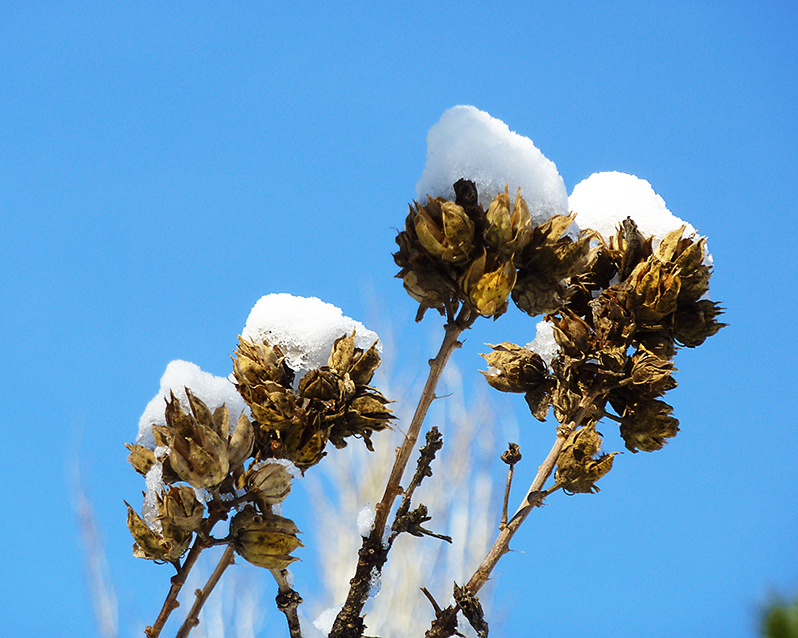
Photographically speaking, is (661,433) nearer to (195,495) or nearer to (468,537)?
(195,495)

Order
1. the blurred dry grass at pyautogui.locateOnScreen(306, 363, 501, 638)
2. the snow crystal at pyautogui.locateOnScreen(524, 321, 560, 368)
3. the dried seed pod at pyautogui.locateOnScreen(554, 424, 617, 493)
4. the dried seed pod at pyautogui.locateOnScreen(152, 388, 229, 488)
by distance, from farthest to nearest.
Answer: the blurred dry grass at pyautogui.locateOnScreen(306, 363, 501, 638), the snow crystal at pyautogui.locateOnScreen(524, 321, 560, 368), the dried seed pod at pyautogui.locateOnScreen(554, 424, 617, 493), the dried seed pod at pyautogui.locateOnScreen(152, 388, 229, 488)

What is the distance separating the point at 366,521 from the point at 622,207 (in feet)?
1.44

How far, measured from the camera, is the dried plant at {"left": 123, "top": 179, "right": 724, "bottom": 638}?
1.80ft

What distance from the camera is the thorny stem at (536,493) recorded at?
2.14ft

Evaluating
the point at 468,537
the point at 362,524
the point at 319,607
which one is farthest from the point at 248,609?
the point at 362,524

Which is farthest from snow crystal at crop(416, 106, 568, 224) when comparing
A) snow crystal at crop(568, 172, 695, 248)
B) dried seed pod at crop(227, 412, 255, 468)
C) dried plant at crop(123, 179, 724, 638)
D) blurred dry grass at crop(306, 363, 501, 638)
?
blurred dry grass at crop(306, 363, 501, 638)

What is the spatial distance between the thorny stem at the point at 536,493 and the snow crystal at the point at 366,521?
0.35ft

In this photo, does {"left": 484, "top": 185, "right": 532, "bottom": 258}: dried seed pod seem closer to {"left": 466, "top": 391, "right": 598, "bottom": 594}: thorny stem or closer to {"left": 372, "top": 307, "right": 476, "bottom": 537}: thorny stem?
{"left": 372, "top": 307, "right": 476, "bottom": 537}: thorny stem

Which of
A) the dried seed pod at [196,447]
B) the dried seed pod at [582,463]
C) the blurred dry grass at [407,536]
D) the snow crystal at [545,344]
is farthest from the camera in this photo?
the blurred dry grass at [407,536]

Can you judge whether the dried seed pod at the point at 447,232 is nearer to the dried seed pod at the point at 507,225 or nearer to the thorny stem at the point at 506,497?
the dried seed pod at the point at 507,225

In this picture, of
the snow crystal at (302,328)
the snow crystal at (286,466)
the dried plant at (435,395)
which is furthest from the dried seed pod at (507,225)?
the snow crystal at (286,466)

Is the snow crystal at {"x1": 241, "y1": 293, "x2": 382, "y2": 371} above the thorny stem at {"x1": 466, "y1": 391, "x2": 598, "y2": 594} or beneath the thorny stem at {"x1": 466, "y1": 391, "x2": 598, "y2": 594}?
above

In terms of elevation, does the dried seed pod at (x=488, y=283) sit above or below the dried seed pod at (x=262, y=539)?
above

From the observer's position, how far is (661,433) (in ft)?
2.20
